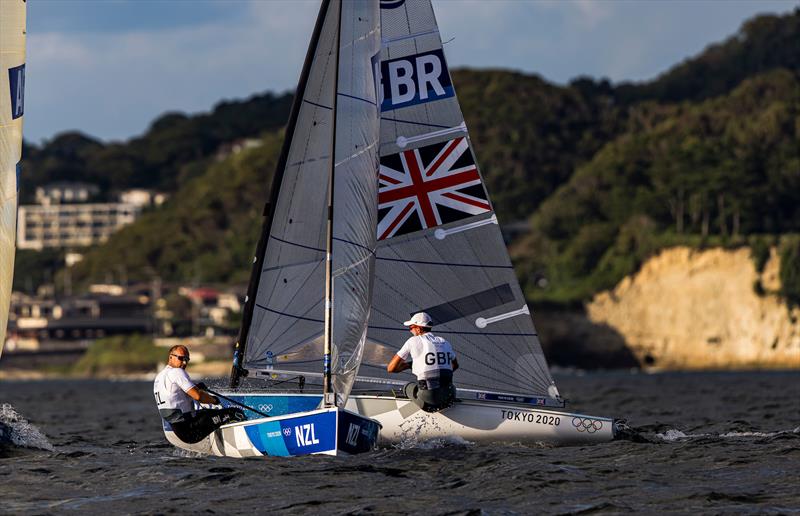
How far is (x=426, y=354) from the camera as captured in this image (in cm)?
1981

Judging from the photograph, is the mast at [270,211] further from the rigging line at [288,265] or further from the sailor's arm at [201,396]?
the sailor's arm at [201,396]

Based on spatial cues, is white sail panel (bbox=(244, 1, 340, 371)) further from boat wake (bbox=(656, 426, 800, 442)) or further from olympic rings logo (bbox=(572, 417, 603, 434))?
boat wake (bbox=(656, 426, 800, 442))

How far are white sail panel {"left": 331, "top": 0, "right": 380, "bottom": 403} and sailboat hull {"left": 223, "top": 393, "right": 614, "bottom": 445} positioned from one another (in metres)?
1.64

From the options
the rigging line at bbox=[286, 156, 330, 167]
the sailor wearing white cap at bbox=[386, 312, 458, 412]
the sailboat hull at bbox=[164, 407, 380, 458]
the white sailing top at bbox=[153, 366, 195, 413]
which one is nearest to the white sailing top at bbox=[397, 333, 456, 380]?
the sailor wearing white cap at bbox=[386, 312, 458, 412]

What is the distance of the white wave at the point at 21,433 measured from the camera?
21.8 metres

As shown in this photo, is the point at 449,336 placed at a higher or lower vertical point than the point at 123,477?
higher

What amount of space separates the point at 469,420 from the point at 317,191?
161 inches

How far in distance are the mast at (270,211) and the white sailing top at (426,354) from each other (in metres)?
2.75

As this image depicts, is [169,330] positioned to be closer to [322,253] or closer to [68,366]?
[68,366]

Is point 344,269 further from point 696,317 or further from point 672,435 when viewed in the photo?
point 696,317

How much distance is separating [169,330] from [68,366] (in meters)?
10.6

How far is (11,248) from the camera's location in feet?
64.2

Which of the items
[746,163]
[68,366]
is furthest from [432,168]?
[68,366]

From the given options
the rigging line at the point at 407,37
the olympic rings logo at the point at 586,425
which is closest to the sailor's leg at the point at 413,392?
the olympic rings logo at the point at 586,425
